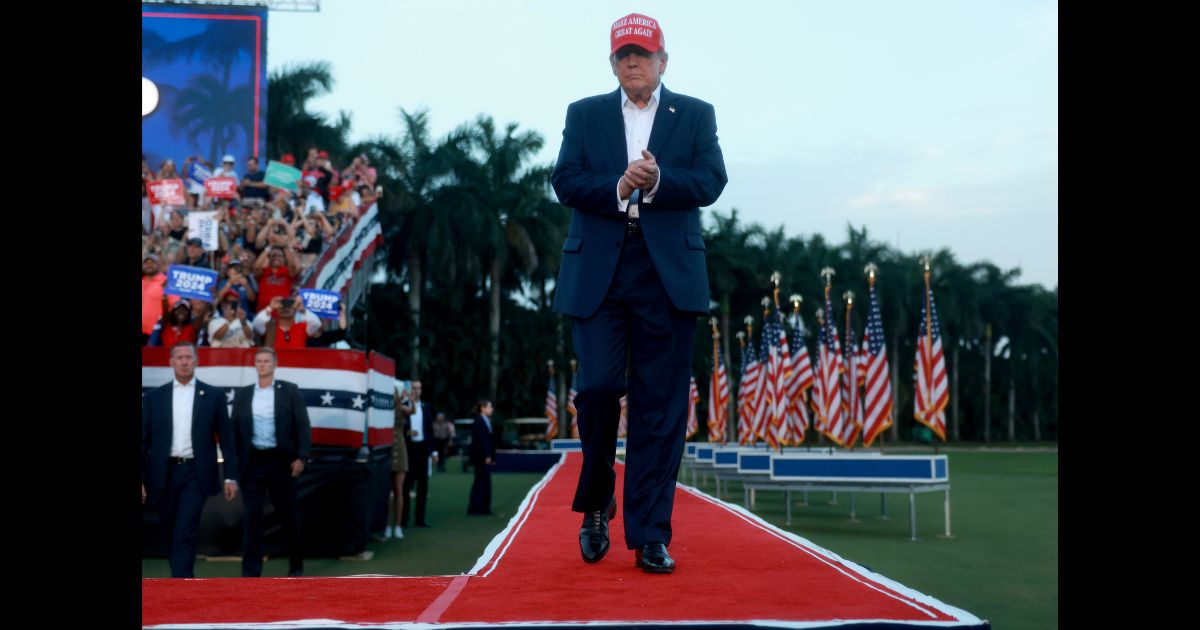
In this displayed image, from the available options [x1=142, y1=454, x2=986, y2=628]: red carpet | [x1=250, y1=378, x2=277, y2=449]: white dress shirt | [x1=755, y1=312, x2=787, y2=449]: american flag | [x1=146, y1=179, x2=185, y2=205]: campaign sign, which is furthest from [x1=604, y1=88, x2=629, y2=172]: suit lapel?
[x1=755, y1=312, x2=787, y2=449]: american flag

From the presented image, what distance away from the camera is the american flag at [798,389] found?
21.2m

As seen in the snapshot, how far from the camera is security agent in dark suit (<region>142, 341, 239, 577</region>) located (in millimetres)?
7926

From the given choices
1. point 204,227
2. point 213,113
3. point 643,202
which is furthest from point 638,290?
point 213,113

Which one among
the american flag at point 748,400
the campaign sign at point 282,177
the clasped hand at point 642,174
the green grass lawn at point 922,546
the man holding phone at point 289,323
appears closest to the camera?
the clasped hand at point 642,174

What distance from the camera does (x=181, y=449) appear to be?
26.3 feet

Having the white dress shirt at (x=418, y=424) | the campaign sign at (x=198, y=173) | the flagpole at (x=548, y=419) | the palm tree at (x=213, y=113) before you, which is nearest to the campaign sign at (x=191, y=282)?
the white dress shirt at (x=418, y=424)

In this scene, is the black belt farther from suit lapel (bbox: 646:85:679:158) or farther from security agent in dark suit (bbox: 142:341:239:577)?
security agent in dark suit (bbox: 142:341:239:577)

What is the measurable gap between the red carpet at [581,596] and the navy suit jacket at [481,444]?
11.8m

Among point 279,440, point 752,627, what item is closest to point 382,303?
point 279,440

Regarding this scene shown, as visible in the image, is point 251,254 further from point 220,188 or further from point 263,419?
point 263,419

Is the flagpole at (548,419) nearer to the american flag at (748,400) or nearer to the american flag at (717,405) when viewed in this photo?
the american flag at (717,405)

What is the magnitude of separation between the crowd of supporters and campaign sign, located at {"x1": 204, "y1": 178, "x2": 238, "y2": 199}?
0.14 metres
